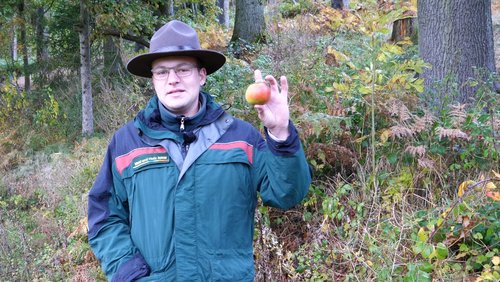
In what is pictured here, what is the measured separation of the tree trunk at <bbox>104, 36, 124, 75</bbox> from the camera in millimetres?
12640

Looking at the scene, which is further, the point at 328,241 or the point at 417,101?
the point at 417,101

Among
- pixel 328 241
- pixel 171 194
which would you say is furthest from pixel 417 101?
pixel 171 194

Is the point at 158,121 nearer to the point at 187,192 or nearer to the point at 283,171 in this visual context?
the point at 187,192

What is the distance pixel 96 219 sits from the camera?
2699mm

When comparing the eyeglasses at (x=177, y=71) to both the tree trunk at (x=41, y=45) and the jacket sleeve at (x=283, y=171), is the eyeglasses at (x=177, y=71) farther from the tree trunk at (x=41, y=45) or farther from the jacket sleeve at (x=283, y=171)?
the tree trunk at (x=41, y=45)

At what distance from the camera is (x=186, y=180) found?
98.8 inches

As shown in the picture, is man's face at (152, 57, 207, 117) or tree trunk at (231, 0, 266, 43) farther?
tree trunk at (231, 0, 266, 43)

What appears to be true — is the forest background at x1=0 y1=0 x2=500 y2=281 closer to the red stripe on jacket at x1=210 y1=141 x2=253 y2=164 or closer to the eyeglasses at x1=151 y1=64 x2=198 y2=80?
the red stripe on jacket at x1=210 y1=141 x2=253 y2=164

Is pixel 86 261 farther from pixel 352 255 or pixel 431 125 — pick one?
pixel 431 125

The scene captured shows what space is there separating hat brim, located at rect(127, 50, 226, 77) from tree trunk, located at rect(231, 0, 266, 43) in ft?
30.9

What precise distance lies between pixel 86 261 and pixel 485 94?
4216 millimetres

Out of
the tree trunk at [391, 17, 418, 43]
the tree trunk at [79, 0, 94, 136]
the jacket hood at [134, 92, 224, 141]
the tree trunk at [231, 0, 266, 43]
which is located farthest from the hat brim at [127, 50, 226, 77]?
the tree trunk at [231, 0, 266, 43]

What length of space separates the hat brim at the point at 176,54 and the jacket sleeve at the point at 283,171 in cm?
59

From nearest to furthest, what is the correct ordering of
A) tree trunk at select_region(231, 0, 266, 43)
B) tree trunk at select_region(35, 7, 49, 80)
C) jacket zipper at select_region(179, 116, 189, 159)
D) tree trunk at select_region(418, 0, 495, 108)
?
jacket zipper at select_region(179, 116, 189, 159), tree trunk at select_region(418, 0, 495, 108), tree trunk at select_region(231, 0, 266, 43), tree trunk at select_region(35, 7, 49, 80)
